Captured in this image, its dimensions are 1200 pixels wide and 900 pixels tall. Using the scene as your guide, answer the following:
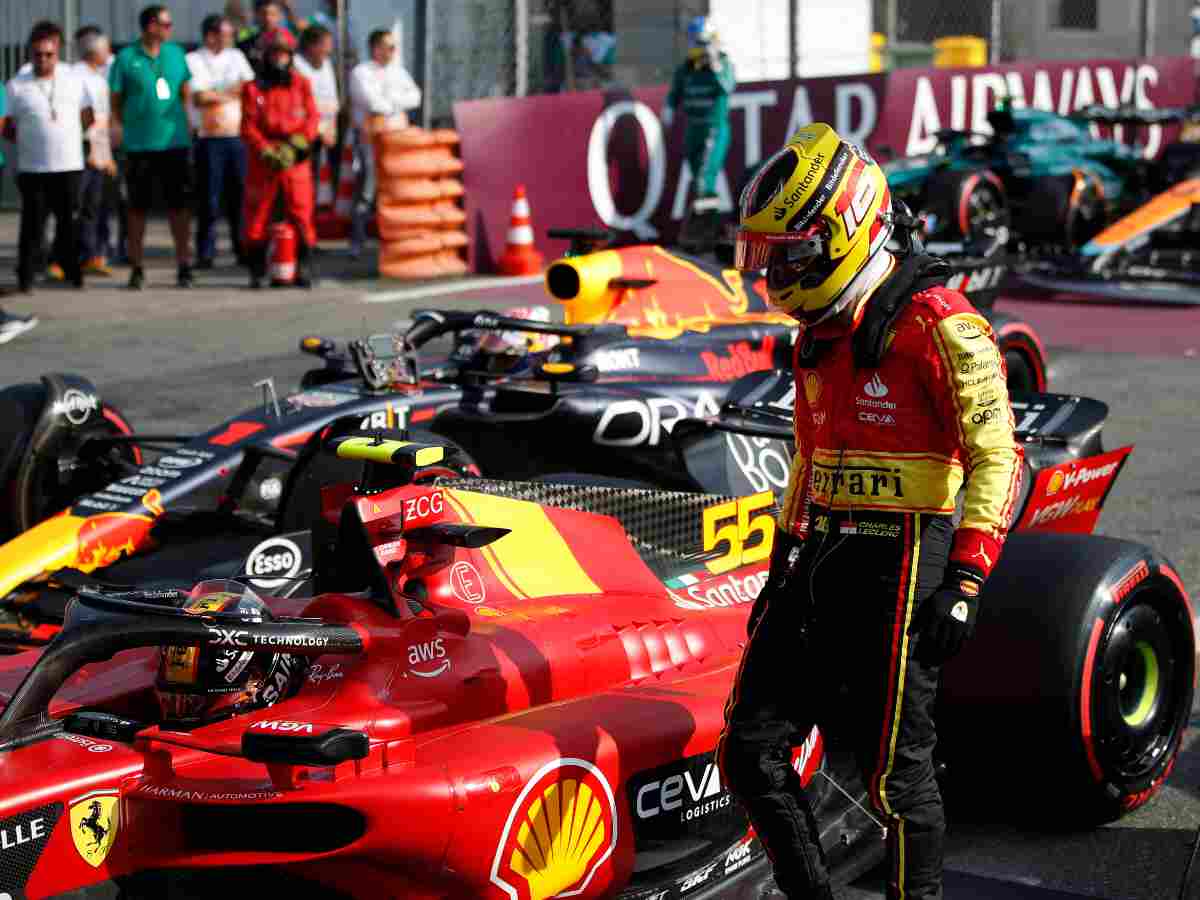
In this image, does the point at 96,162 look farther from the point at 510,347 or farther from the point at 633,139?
the point at 510,347

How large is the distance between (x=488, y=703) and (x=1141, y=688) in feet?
6.39

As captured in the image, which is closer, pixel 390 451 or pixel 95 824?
pixel 95 824

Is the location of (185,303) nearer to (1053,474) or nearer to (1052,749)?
(1053,474)

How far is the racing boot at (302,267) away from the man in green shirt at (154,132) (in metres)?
0.90

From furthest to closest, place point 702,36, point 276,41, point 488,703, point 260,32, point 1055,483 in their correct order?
point 260,32 → point 702,36 → point 276,41 → point 1055,483 → point 488,703

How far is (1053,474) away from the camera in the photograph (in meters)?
5.64

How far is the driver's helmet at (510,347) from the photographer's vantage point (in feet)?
26.1

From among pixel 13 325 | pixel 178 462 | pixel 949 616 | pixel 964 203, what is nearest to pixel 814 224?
pixel 949 616

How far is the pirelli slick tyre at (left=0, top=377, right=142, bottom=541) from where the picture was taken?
7.05 meters

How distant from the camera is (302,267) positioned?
1480 cm

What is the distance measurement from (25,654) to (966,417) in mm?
2395

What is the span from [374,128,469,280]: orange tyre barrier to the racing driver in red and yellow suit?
1135cm

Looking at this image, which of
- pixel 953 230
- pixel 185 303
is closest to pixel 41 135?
pixel 185 303

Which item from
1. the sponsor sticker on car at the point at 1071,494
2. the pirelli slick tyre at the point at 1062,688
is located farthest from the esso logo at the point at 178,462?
the pirelli slick tyre at the point at 1062,688
